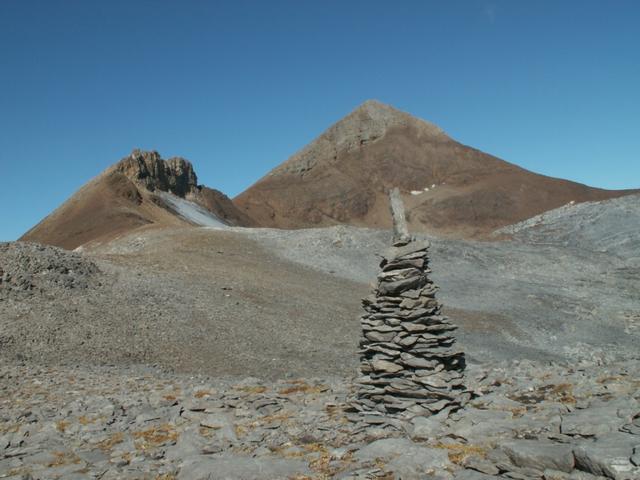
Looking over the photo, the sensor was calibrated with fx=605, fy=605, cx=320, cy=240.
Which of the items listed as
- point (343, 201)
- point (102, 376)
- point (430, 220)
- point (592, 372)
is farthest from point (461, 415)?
point (343, 201)

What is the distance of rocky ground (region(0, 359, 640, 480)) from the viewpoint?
607 cm

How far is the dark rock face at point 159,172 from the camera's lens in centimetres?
5884

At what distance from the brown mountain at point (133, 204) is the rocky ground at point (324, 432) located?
29510 millimetres

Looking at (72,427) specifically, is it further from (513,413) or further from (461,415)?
(513,413)

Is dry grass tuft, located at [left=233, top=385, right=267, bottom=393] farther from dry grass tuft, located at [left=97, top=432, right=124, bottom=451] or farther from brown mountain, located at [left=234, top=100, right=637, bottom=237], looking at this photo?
brown mountain, located at [left=234, top=100, right=637, bottom=237]

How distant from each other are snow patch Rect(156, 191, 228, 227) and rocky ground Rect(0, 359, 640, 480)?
46.9 meters

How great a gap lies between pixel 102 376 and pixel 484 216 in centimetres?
8034

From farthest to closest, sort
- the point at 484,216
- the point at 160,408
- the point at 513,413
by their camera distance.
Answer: the point at 484,216
the point at 160,408
the point at 513,413

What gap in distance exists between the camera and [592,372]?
884cm

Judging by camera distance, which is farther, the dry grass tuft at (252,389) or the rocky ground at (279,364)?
the dry grass tuft at (252,389)

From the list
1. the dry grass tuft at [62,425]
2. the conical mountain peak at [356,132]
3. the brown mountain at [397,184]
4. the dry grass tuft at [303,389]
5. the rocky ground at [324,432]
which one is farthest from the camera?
the conical mountain peak at [356,132]

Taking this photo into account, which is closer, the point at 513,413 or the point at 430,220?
the point at 513,413

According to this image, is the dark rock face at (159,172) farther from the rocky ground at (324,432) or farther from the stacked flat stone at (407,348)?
the stacked flat stone at (407,348)

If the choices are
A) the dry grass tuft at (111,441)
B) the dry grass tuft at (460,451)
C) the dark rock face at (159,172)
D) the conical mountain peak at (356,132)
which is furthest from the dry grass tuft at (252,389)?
the conical mountain peak at (356,132)
